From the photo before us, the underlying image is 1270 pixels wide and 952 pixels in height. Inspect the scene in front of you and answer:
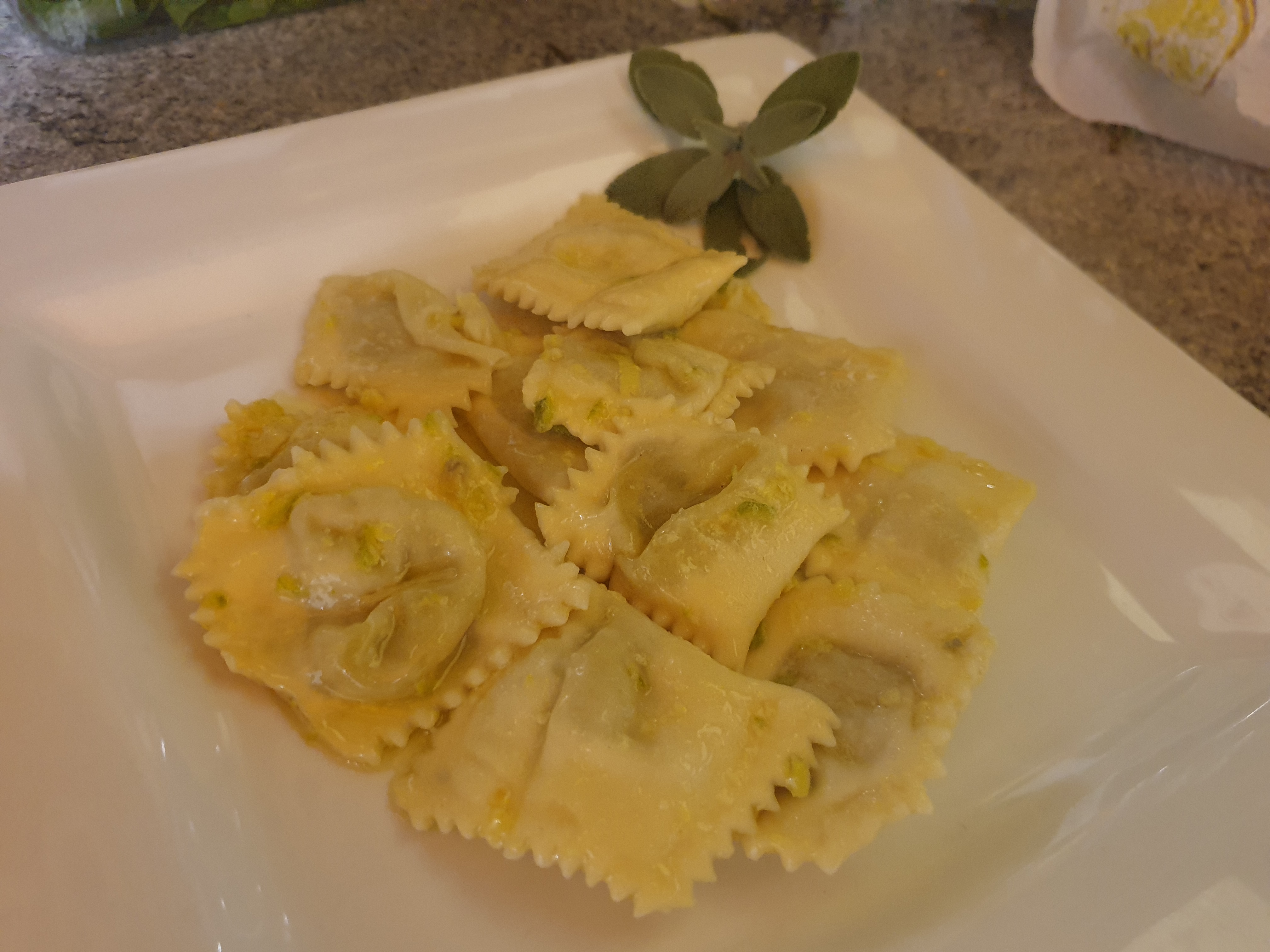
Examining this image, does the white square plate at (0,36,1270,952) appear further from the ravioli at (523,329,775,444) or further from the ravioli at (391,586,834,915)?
the ravioli at (523,329,775,444)

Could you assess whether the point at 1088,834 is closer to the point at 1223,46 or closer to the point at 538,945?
the point at 538,945

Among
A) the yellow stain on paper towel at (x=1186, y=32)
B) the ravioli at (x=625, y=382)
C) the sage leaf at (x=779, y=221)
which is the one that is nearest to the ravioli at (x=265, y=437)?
the ravioli at (x=625, y=382)

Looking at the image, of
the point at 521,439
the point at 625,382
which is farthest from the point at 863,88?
the point at 521,439

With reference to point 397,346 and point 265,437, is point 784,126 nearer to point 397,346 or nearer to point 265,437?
point 397,346

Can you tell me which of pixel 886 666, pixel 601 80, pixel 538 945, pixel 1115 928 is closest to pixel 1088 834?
pixel 1115 928

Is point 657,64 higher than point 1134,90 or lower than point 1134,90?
higher

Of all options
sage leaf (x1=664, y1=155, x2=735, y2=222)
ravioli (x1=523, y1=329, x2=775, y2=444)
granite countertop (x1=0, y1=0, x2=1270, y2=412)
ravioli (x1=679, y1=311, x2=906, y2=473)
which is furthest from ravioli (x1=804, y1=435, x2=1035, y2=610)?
granite countertop (x1=0, y1=0, x2=1270, y2=412)

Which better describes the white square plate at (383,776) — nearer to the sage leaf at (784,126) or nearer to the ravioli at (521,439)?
the sage leaf at (784,126)
